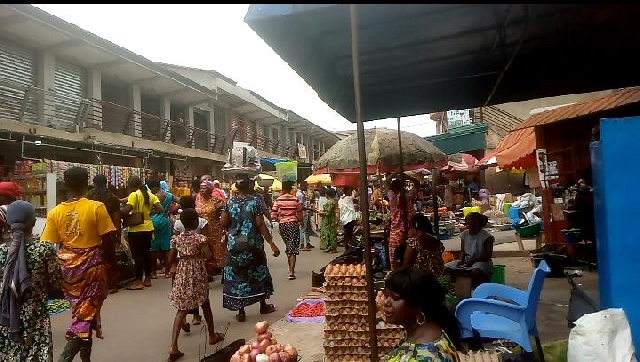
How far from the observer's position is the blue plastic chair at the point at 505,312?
13.1 ft

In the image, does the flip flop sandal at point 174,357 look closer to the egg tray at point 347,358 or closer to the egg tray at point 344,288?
the egg tray at point 347,358

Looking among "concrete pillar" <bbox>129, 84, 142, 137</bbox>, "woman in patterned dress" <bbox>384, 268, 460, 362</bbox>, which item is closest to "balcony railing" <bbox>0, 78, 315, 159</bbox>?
"concrete pillar" <bbox>129, 84, 142, 137</bbox>

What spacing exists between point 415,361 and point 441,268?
414cm

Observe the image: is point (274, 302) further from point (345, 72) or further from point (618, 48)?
point (618, 48)

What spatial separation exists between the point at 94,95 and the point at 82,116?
1.60 meters

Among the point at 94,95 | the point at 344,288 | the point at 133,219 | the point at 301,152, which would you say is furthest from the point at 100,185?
the point at 301,152

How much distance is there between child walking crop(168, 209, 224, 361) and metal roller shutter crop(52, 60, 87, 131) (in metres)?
10.7

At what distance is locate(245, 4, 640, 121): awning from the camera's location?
3.73 meters

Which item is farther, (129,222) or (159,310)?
(129,222)

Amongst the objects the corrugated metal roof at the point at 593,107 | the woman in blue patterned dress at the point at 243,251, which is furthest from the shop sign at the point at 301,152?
the woman in blue patterned dress at the point at 243,251

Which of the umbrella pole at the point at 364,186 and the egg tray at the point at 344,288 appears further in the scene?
the egg tray at the point at 344,288

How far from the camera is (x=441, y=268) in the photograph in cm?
620

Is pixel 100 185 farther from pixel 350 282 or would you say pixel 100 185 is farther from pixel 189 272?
pixel 350 282

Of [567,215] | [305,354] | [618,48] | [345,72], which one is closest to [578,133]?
[567,215]
